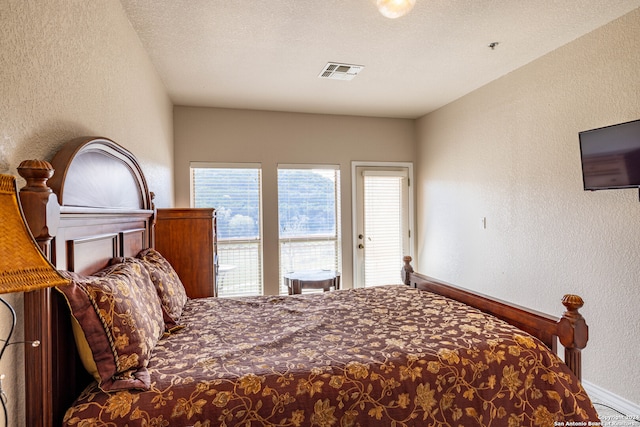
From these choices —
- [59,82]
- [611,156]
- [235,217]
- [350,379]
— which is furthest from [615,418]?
[235,217]

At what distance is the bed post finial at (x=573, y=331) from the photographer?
62.2 inches

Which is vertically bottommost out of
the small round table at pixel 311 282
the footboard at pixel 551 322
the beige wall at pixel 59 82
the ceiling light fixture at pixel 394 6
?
the small round table at pixel 311 282

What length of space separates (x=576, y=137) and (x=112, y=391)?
3252 mm

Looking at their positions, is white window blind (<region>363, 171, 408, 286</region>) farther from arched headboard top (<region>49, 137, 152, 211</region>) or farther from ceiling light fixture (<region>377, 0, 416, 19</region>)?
arched headboard top (<region>49, 137, 152, 211</region>)

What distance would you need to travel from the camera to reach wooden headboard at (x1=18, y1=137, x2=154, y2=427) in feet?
3.38

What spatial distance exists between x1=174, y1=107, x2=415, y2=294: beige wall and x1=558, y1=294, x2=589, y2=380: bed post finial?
3153mm

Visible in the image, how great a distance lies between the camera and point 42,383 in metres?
1.06

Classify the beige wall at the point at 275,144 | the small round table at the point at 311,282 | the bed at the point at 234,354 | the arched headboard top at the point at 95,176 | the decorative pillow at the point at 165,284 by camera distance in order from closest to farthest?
1. the bed at the point at 234,354
2. the arched headboard top at the point at 95,176
3. the decorative pillow at the point at 165,284
4. the small round table at the point at 311,282
5. the beige wall at the point at 275,144

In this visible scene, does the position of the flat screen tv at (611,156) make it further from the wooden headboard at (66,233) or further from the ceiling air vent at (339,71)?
the wooden headboard at (66,233)

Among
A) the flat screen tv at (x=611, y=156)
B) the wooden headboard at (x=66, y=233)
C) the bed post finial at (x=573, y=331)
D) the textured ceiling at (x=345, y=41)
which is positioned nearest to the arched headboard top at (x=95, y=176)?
the wooden headboard at (x=66, y=233)

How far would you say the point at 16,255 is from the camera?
0.64 metres

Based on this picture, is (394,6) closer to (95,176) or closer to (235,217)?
(95,176)

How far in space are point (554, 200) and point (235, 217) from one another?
327 cm

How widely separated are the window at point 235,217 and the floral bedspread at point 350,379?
93.7 inches
